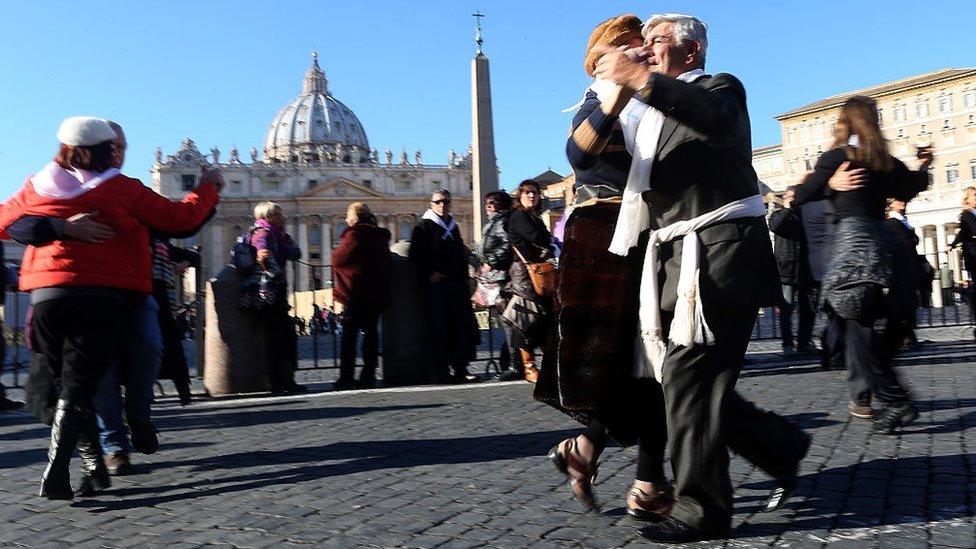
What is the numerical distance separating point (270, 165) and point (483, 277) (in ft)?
360

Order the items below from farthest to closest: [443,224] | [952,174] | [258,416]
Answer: [952,174] → [443,224] → [258,416]

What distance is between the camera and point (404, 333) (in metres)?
8.84

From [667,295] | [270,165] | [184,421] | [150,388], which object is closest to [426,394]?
[184,421]

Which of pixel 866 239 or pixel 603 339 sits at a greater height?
pixel 866 239

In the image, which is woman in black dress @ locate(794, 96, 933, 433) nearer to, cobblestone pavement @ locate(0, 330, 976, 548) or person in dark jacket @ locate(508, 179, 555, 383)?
cobblestone pavement @ locate(0, 330, 976, 548)

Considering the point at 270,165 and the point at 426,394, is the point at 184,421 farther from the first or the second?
the point at 270,165

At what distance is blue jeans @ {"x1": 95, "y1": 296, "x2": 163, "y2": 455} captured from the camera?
187 inches

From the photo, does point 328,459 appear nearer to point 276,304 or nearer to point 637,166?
point 637,166

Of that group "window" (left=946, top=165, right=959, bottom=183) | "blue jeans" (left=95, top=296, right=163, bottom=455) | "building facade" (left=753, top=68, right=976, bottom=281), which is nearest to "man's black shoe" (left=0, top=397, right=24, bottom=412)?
"blue jeans" (left=95, top=296, right=163, bottom=455)

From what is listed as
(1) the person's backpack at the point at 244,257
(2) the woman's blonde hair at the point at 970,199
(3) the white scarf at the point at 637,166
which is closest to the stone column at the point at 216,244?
(1) the person's backpack at the point at 244,257

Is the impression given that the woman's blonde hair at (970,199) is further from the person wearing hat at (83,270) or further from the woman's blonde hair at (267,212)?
the person wearing hat at (83,270)

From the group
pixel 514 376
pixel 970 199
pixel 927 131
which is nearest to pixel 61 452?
pixel 514 376

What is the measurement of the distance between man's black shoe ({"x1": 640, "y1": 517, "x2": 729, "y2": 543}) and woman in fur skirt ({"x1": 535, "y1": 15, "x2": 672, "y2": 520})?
26cm

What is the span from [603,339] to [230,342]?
5.53 meters
